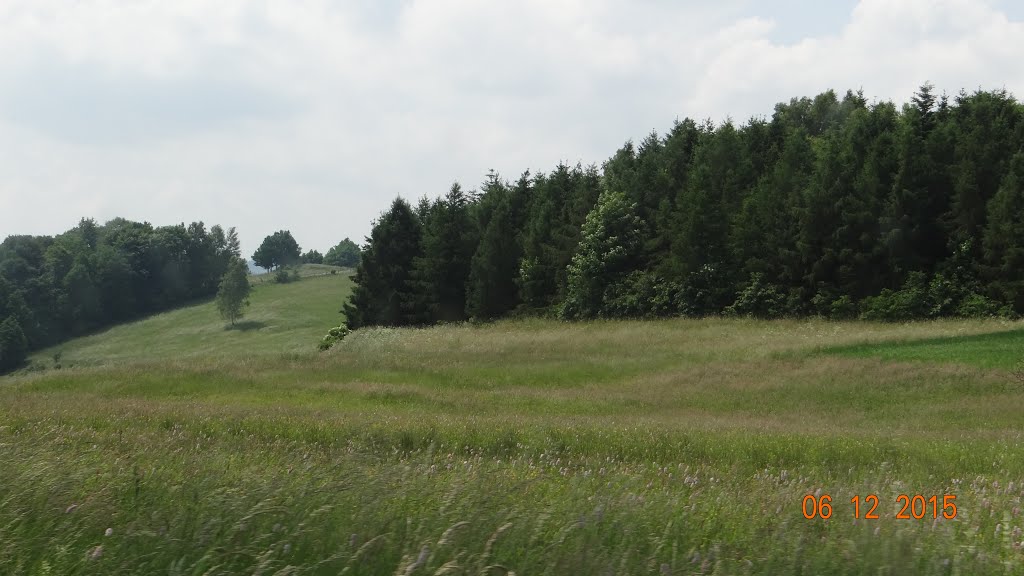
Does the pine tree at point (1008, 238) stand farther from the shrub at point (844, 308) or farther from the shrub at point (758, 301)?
the shrub at point (758, 301)

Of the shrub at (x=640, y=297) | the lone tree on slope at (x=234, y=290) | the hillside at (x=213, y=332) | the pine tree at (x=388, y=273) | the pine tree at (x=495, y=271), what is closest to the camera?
the shrub at (x=640, y=297)

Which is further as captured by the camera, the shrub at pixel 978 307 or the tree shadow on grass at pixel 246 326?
the tree shadow on grass at pixel 246 326

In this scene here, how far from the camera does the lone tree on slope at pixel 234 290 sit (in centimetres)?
9512

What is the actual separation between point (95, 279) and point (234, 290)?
26390 millimetres

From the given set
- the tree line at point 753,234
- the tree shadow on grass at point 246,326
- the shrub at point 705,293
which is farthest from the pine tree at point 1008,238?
the tree shadow on grass at point 246,326

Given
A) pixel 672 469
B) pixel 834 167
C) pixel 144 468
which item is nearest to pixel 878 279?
pixel 834 167

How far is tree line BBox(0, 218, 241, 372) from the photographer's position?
90.4 m

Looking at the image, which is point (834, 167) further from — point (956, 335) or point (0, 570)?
point (0, 570)

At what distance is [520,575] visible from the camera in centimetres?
411

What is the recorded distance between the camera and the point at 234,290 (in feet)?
313
